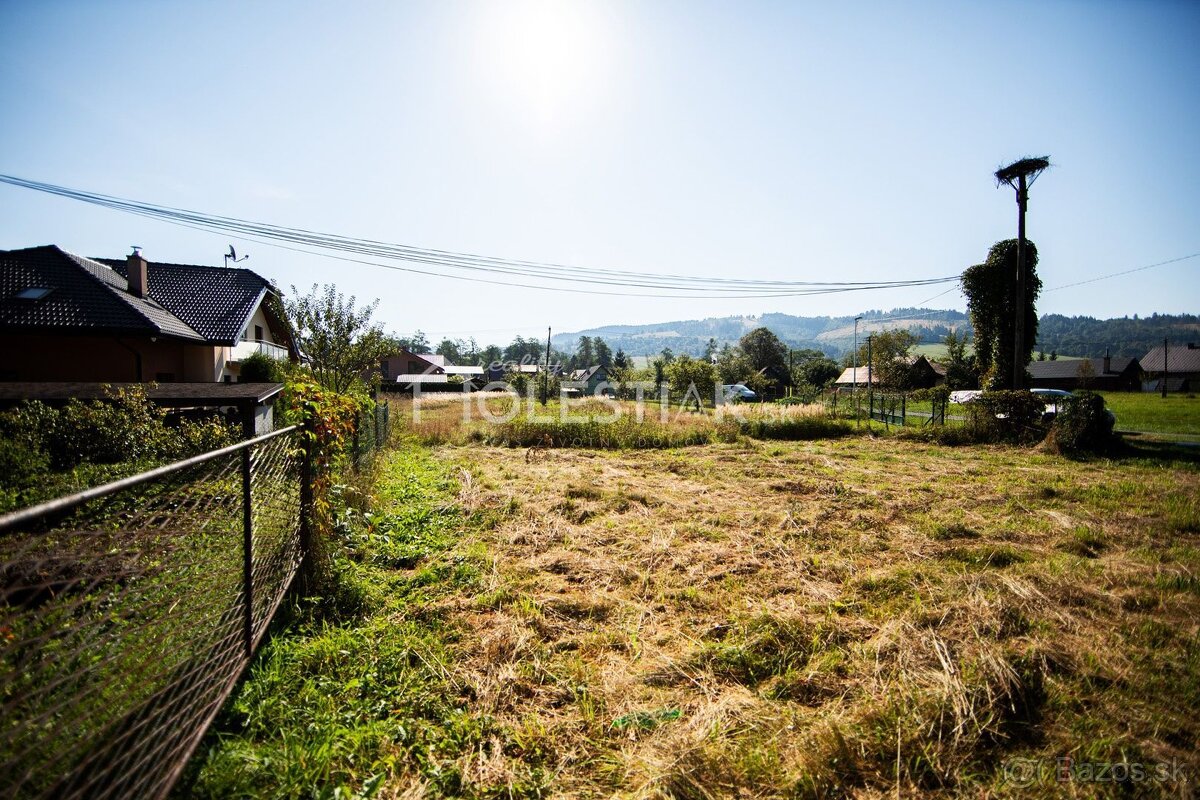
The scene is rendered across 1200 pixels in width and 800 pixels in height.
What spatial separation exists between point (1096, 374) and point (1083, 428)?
2224 inches

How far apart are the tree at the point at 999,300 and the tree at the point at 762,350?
40210 millimetres

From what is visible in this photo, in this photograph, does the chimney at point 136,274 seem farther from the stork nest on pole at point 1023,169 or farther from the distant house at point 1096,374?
the distant house at point 1096,374

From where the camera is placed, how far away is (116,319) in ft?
Result: 39.0

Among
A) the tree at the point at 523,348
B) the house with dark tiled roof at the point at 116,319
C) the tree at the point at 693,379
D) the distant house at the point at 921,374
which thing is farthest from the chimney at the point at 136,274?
the tree at the point at 523,348

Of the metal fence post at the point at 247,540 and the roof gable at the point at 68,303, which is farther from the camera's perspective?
the roof gable at the point at 68,303

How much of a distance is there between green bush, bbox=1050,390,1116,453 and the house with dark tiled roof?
1842 centimetres

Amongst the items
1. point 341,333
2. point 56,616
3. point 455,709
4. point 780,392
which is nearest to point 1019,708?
point 455,709

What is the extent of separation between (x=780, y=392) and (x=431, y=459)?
4905 centimetres

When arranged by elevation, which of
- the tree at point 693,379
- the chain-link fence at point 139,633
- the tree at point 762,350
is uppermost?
the tree at point 762,350

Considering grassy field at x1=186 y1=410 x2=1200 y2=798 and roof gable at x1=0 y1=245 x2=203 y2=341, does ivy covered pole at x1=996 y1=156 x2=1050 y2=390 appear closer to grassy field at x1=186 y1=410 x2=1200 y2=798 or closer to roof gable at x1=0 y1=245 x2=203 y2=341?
grassy field at x1=186 y1=410 x2=1200 y2=798

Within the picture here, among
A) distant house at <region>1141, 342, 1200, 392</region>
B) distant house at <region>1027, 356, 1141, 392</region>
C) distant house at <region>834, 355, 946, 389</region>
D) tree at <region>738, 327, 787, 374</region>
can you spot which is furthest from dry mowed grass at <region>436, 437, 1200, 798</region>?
distant house at <region>1141, 342, 1200, 392</region>

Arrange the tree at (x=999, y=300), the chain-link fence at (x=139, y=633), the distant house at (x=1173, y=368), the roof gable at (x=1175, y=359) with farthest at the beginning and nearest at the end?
the roof gable at (x=1175, y=359) < the distant house at (x=1173, y=368) < the tree at (x=999, y=300) < the chain-link fence at (x=139, y=633)

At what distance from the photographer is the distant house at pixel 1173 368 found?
147 ft

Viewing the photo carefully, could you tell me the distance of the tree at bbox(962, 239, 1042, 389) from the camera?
19.8 meters
